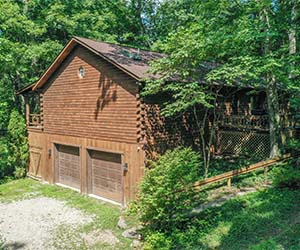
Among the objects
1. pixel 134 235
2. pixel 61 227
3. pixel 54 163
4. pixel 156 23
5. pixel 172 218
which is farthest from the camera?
pixel 156 23

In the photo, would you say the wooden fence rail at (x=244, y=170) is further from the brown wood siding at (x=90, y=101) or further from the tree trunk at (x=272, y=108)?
the brown wood siding at (x=90, y=101)

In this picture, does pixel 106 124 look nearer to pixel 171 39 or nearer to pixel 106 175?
pixel 106 175

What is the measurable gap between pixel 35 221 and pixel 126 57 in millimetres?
7647

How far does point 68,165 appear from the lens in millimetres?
15625

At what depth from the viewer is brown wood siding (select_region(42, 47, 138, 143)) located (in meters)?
11.7

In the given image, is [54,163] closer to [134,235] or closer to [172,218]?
[134,235]

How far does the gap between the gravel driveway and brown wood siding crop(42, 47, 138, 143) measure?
136 inches

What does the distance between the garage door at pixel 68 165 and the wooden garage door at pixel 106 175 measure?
1.21 metres

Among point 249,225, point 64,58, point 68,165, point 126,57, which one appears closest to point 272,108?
point 249,225

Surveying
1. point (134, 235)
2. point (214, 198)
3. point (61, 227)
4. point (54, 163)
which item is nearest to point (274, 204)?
point (214, 198)

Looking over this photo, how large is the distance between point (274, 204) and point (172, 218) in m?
3.03

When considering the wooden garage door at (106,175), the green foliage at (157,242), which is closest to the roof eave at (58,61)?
the wooden garage door at (106,175)

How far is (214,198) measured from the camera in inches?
392

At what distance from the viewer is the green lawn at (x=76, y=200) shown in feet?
33.5
